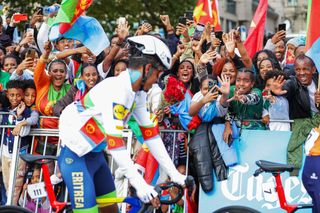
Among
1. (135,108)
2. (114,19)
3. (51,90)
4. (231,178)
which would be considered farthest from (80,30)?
(114,19)

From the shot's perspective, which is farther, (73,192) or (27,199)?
(27,199)

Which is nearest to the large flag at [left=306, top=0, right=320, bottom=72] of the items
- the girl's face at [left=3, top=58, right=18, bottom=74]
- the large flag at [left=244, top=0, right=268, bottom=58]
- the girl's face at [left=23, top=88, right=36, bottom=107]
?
the large flag at [left=244, top=0, right=268, bottom=58]

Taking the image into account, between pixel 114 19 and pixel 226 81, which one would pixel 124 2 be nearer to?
pixel 114 19

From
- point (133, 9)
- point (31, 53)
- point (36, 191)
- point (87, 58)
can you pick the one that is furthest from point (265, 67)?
point (133, 9)

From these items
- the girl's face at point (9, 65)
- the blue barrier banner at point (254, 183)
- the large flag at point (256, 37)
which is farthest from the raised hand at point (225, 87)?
the large flag at point (256, 37)

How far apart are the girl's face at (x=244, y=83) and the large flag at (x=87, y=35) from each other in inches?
77.4

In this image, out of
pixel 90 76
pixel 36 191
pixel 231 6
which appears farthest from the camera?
pixel 231 6

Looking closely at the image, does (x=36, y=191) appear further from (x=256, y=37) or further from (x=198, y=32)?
(x=256, y=37)

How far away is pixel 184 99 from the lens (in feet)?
33.2

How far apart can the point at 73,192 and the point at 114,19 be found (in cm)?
2238

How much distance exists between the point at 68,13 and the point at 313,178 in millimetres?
4421

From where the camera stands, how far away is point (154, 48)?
7.01 metres

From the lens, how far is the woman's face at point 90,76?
10.4 metres

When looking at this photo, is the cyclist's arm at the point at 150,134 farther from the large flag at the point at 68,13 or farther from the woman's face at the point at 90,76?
the large flag at the point at 68,13
